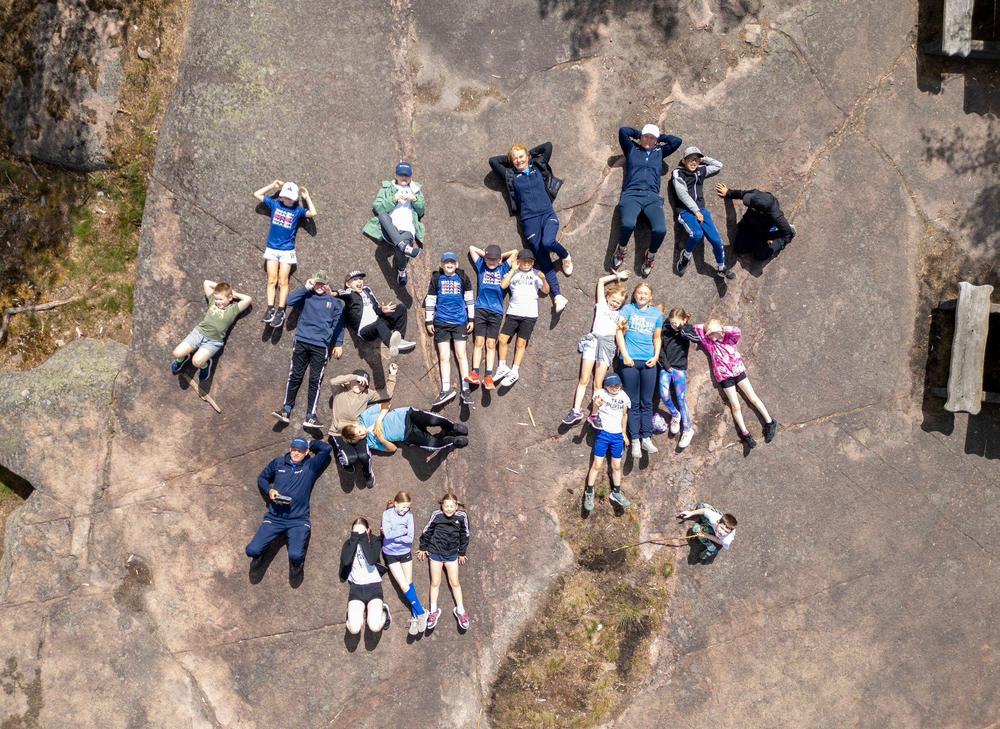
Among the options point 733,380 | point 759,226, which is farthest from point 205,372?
point 759,226

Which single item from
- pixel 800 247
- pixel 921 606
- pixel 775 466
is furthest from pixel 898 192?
pixel 921 606

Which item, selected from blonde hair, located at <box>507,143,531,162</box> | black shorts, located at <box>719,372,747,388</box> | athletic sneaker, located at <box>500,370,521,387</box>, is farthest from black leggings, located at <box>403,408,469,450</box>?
black shorts, located at <box>719,372,747,388</box>

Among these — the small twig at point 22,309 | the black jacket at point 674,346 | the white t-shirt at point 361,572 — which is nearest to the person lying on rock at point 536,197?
the black jacket at point 674,346

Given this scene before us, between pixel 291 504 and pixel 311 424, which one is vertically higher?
pixel 311 424

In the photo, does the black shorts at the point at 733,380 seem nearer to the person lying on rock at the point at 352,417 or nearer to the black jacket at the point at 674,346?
the black jacket at the point at 674,346

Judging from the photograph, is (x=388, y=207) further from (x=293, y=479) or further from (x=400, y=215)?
(x=293, y=479)
